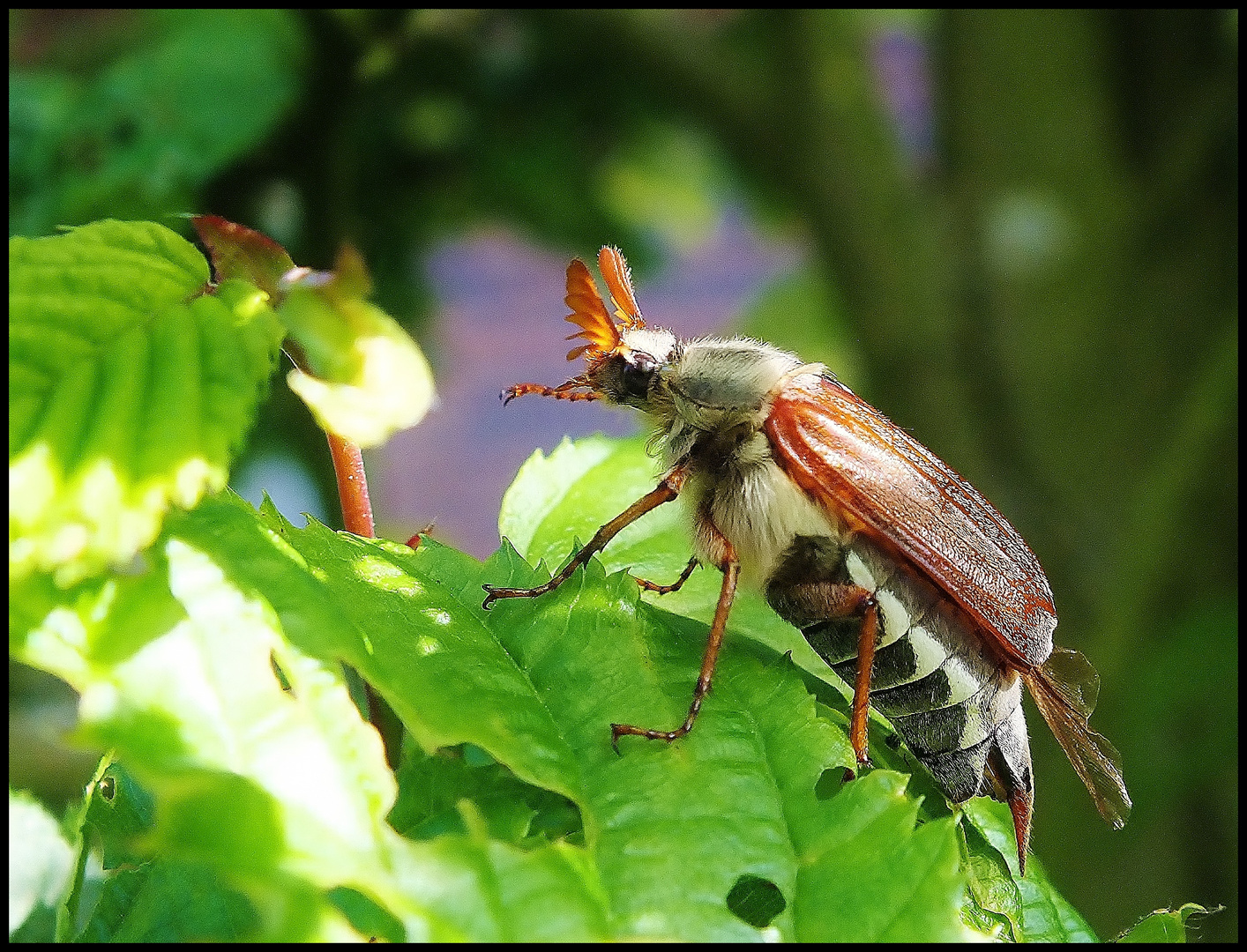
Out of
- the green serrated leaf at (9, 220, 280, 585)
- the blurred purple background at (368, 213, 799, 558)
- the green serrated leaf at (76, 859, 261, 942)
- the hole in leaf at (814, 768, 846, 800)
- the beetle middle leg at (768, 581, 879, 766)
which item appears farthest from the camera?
the blurred purple background at (368, 213, 799, 558)

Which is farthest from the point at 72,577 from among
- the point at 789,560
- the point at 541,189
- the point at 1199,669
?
the point at 541,189

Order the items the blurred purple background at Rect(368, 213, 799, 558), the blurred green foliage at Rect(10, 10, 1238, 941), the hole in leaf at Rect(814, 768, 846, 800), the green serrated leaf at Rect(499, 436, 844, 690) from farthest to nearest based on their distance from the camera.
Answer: the blurred purple background at Rect(368, 213, 799, 558)
the blurred green foliage at Rect(10, 10, 1238, 941)
the green serrated leaf at Rect(499, 436, 844, 690)
the hole in leaf at Rect(814, 768, 846, 800)

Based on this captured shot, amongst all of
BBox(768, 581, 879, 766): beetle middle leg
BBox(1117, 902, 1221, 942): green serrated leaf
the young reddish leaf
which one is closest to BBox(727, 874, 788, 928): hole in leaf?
BBox(1117, 902, 1221, 942): green serrated leaf

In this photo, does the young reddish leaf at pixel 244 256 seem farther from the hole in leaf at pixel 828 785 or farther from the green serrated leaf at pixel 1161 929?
the green serrated leaf at pixel 1161 929

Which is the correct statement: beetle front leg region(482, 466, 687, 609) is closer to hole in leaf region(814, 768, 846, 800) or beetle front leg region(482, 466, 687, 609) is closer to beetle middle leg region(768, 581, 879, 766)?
beetle middle leg region(768, 581, 879, 766)

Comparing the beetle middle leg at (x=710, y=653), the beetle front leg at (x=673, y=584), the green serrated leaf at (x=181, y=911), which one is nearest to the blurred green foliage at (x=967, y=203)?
the beetle front leg at (x=673, y=584)

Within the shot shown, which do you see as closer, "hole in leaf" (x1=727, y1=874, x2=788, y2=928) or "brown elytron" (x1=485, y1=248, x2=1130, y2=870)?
"hole in leaf" (x1=727, y1=874, x2=788, y2=928)

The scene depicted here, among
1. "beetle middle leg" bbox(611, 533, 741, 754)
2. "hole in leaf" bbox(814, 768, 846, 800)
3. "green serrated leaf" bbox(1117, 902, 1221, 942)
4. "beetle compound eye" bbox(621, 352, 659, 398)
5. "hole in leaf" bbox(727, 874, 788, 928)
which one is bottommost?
"green serrated leaf" bbox(1117, 902, 1221, 942)
